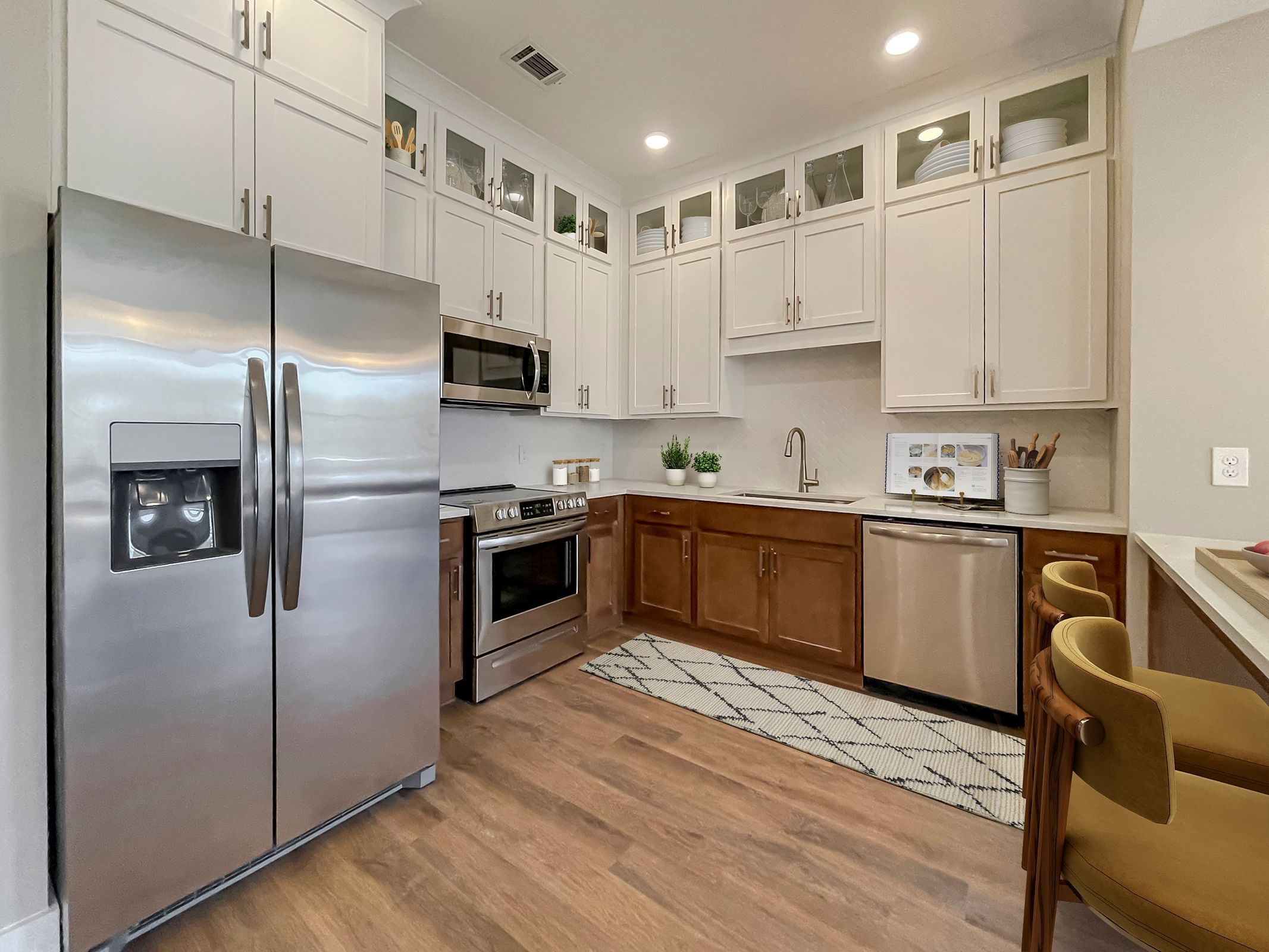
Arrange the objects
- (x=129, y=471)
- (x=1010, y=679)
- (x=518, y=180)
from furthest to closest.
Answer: (x=518, y=180) < (x=1010, y=679) < (x=129, y=471)

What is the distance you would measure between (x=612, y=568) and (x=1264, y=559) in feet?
9.12

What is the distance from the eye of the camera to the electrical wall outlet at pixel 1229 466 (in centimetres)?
185

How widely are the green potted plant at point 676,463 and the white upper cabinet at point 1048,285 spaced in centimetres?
182

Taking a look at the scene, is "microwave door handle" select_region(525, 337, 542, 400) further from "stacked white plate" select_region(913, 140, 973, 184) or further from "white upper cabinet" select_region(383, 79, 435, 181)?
"stacked white plate" select_region(913, 140, 973, 184)

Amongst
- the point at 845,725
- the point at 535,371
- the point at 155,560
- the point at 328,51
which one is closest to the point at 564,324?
the point at 535,371

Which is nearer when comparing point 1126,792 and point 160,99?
point 1126,792

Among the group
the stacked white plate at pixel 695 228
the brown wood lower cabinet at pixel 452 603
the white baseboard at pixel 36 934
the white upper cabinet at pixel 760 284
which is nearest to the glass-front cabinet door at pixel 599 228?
the stacked white plate at pixel 695 228

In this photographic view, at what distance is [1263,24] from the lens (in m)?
1.82

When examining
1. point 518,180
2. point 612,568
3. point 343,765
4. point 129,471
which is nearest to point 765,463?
point 612,568

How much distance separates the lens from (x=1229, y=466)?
187 centimetres

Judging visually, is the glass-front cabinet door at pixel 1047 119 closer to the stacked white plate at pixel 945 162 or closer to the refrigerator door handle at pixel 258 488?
the stacked white plate at pixel 945 162

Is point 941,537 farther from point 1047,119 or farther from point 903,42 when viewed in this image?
point 903,42

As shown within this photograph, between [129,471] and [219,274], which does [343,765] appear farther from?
[219,274]

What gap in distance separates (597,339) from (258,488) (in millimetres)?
Answer: 2634
